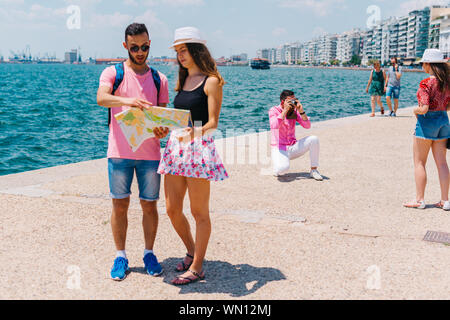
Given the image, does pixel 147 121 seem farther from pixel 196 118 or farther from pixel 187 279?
pixel 187 279

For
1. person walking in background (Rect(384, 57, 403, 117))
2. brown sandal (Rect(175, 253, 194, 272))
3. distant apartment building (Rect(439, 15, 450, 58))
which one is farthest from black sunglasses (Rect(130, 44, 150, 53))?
distant apartment building (Rect(439, 15, 450, 58))

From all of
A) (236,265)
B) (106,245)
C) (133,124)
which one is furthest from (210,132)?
(106,245)

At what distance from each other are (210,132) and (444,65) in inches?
134

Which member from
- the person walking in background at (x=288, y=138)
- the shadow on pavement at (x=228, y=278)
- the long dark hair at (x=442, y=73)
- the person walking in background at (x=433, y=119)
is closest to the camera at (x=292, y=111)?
the person walking in background at (x=288, y=138)

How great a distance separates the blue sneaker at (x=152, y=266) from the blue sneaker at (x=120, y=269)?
167 mm

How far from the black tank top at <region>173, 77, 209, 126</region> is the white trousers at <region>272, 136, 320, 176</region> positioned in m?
4.07

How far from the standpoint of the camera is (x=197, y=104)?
357cm

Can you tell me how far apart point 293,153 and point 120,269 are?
4.49 metres

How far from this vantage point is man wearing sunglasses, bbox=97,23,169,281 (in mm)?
3645

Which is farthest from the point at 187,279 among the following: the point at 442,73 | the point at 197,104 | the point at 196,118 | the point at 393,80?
the point at 393,80

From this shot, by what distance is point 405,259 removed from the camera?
169 inches

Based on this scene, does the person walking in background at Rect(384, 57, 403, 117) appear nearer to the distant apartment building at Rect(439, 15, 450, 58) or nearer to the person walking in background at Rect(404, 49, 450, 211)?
the person walking in background at Rect(404, 49, 450, 211)
